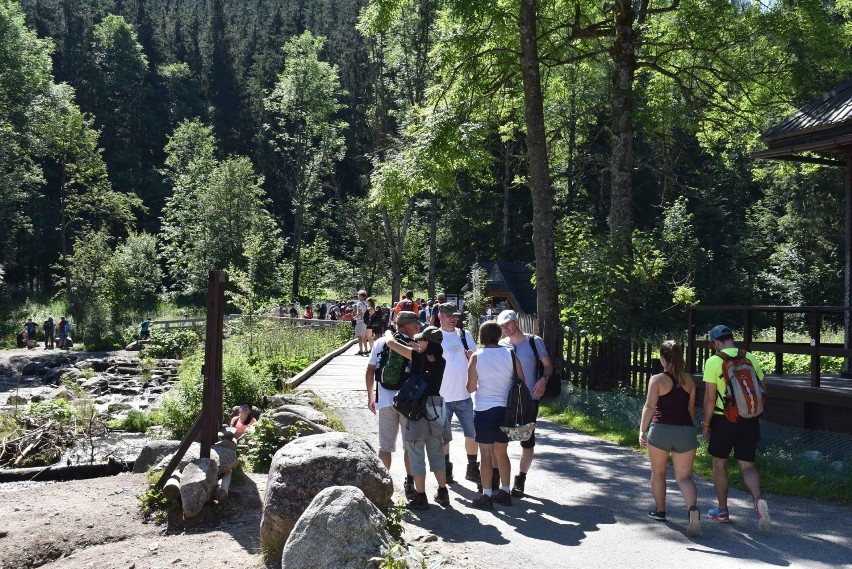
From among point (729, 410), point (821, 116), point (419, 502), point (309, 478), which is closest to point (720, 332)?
point (729, 410)

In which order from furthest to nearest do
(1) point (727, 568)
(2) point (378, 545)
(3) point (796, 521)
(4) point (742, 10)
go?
(4) point (742, 10), (3) point (796, 521), (1) point (727, 568), (2) point (378, 545)

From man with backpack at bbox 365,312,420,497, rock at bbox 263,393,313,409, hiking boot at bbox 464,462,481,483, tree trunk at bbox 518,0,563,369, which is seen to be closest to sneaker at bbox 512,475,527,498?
hiking boot at bbox 464,462,481,483

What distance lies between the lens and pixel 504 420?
26.3 ft

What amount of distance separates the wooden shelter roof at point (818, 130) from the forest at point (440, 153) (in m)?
5.17

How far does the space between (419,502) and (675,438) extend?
2435 millimetres

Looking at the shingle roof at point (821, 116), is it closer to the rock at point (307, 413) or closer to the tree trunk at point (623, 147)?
the tree trunk at point (623, 147)

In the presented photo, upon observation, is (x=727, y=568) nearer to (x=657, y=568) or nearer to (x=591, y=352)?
(x=657, y=568)

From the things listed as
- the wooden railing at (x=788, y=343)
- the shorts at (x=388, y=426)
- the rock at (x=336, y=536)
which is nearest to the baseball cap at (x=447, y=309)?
the shorts at (x=388, y=426)

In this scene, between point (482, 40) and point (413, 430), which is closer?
point (413, 430)

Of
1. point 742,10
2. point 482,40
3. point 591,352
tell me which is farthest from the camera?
point 742,10

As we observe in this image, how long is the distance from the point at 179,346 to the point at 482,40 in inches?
742

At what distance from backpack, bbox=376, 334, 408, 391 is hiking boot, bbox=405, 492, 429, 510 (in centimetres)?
108

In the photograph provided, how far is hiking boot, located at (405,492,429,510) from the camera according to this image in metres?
8.02

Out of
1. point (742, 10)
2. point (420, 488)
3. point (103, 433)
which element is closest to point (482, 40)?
point (742, 10)
